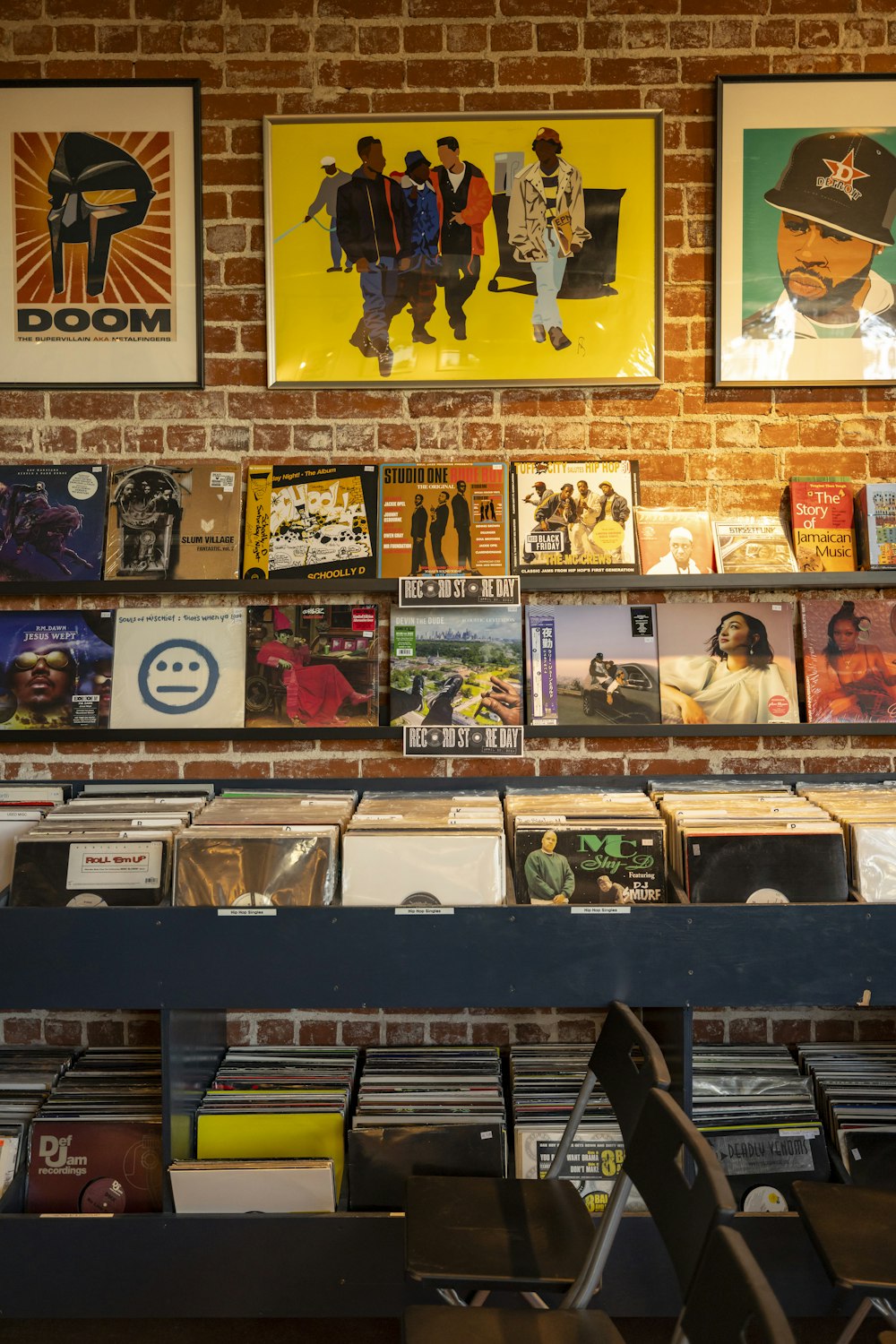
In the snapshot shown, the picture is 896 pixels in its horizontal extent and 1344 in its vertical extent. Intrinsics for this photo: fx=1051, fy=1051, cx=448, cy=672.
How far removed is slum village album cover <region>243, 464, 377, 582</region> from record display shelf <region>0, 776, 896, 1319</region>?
1.06m

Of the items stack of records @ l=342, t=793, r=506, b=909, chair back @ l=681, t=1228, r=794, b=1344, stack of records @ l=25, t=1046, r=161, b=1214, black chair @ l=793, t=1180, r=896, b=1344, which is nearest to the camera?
chair back @ l=681, t=1228, r=794, b=1344

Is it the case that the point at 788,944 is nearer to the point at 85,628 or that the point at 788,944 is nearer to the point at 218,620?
the point at 218,620

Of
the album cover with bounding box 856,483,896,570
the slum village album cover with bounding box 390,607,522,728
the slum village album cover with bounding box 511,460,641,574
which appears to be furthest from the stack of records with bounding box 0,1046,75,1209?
the album cover with bounding box 856,483,896,570

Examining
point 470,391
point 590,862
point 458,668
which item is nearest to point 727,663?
point 458,668

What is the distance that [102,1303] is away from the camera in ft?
7.29

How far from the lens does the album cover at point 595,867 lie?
2322mm

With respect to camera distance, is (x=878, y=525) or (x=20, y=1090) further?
(x=878, y=525)

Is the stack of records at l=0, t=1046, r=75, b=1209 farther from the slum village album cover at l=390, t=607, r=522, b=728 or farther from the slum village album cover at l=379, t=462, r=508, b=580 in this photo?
the slum village album cover at l=379, t=462, r=508, b=580

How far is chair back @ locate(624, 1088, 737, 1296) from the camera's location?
4.55ft

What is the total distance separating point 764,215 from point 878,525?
91 cm

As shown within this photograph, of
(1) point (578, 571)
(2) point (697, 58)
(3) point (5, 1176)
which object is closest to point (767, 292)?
(2) point (697, 58)

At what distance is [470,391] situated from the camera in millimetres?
2943

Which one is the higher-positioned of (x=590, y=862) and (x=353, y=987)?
(x=590, y=862)

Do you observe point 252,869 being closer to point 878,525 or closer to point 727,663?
point 727,663
